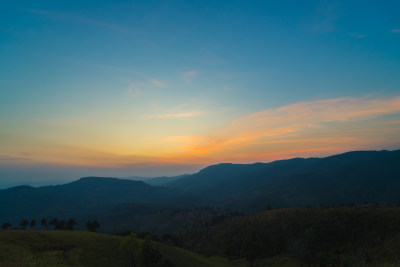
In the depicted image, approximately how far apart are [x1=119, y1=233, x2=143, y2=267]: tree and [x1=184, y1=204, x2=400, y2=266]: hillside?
36.6 meters

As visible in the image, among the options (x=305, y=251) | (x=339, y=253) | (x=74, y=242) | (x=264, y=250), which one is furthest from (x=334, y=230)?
(x=74, y=242)

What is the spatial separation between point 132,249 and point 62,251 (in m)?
17.1

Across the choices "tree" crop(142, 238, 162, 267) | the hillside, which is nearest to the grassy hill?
"tree" crop(142, 238, 162, 267)

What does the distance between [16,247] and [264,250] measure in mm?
88811

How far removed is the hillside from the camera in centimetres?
6719

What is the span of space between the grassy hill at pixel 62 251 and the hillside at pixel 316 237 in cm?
3402

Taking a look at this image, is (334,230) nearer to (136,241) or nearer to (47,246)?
(136,241)

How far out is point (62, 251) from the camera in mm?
54656

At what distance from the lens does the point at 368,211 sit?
95.0 meters

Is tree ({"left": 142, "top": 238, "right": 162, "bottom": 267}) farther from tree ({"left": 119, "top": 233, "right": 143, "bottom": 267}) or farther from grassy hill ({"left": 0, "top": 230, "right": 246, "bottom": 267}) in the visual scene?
grassy hill ({"left": 0, "top": 230, "right": 246, "bottom": 267})

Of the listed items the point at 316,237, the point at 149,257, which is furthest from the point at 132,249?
the point at 316,237

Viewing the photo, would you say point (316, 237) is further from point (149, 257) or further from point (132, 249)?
point (132, 249)

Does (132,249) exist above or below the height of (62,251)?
below

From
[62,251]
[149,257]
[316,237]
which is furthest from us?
[316,237]
